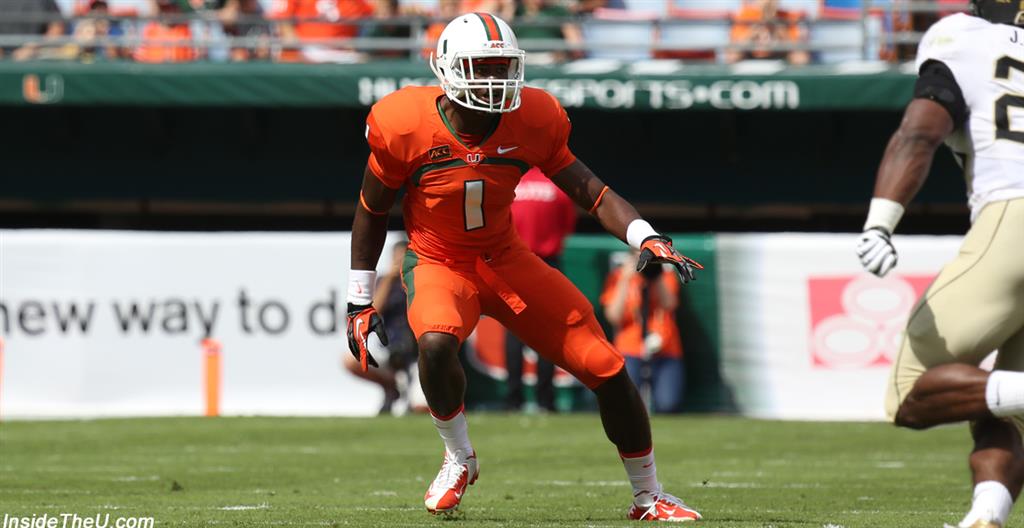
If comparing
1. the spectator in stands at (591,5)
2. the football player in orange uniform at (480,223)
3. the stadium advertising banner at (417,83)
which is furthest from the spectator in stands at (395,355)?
the football player in orange uniform at (480,223)

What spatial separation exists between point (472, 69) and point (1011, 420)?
234 cm

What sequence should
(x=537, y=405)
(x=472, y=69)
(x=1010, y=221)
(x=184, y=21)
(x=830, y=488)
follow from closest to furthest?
(x=1010, y=221)
(x=472, y=69)
(x=830, y=488)
(x=537, y=405)
(x=184, y=21)

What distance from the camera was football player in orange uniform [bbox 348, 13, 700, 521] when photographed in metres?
6.27

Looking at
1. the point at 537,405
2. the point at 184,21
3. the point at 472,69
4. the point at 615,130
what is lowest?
the point at 537,405

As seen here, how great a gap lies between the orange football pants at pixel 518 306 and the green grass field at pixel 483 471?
63 cm

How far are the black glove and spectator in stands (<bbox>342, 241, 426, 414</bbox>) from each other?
6.65 meters

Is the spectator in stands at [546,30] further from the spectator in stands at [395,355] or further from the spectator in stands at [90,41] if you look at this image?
the spectator in stands at [90,41]

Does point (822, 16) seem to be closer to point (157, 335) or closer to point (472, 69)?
point (157, 335)

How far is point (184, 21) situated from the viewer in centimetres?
1605

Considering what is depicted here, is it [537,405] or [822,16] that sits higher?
[822,16]

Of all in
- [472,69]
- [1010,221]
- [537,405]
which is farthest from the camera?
[537,405]

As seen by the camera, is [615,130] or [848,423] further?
[615,130]

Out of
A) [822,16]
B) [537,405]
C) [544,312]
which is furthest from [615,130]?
[544,312]

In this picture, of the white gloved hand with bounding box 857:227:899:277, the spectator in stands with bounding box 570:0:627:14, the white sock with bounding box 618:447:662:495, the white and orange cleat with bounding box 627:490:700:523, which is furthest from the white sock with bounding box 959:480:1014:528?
the spectator in stands with bounding box 570:0:627:14
